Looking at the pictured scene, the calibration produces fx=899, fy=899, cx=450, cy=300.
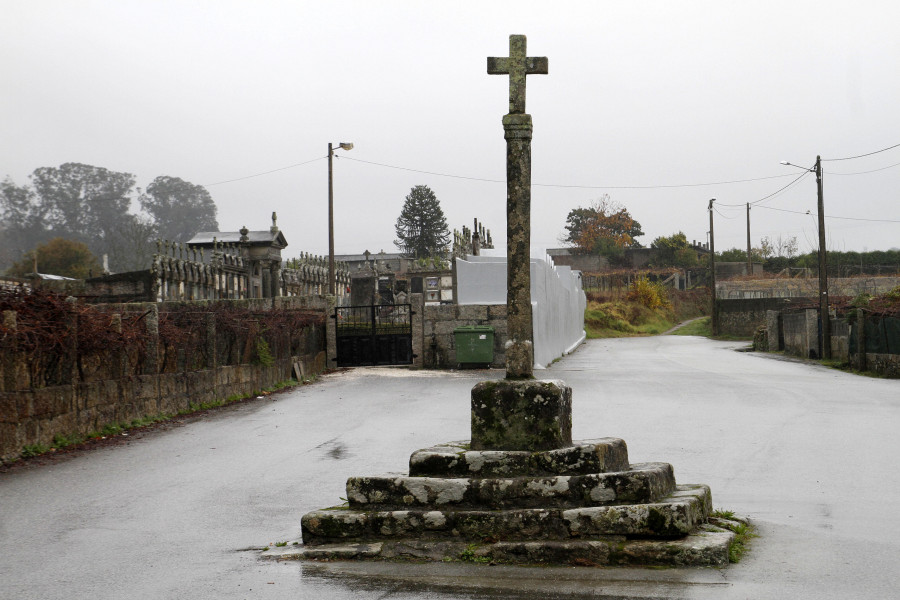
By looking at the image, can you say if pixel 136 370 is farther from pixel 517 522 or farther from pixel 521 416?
pixel 517 522

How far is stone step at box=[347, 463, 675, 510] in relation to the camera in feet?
20.0

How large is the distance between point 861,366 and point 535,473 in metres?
21.6

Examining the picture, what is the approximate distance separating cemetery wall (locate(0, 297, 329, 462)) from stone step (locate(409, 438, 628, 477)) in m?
6.05

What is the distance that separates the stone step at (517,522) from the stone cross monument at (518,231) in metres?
1.40

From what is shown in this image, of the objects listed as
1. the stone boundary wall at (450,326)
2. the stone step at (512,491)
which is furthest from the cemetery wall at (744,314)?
the stone step at (512,491)

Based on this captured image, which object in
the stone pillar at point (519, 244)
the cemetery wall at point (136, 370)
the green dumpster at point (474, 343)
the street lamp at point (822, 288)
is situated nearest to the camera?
the stone pillar at point (519, 244)

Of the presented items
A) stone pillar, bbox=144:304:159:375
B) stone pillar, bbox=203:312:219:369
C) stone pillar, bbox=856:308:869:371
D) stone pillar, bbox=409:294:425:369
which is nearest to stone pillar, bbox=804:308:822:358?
stone pillar, bbox=856:308:869:371

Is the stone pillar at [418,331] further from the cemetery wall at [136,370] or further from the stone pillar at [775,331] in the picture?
the stone pillar at [775,331]

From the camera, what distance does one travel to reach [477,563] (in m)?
5.77

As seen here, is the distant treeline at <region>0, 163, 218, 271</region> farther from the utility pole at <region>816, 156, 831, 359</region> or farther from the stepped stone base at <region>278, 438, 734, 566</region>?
the stepped stone base at <region>278, 438, 734, 566</region>

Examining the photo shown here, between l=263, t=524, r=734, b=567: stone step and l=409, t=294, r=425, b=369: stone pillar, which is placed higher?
l=409, t=294, r=425, b=369: stone pillar

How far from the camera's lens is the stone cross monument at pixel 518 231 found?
281 inches

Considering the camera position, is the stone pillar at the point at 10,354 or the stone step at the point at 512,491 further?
the stone pillar at the point at 10,354

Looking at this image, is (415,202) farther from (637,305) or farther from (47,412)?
(47,412)
